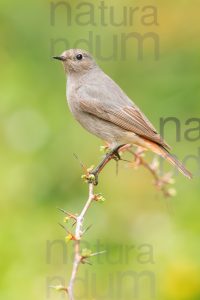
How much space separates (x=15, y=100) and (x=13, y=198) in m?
1.49

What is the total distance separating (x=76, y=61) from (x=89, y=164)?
1.17 m

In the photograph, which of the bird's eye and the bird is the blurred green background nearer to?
the bird

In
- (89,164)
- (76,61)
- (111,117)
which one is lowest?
(89,164)

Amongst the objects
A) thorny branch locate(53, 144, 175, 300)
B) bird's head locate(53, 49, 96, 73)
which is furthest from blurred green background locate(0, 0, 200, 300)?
bird's head locate(53, 49, 96, 73)

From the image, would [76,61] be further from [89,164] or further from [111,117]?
[89,164]

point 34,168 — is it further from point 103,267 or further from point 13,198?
point 103,267

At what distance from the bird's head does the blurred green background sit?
3.56ft

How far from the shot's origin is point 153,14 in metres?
9.15

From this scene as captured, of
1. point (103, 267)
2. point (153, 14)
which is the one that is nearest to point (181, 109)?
point (153, 14)

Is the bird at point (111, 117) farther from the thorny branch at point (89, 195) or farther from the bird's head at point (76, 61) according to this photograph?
the thorny branch at point (89, 195)

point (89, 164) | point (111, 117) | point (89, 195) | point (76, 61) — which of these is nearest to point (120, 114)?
point (111, 117)

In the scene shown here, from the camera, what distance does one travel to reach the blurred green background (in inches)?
255

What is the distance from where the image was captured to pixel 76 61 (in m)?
7.27

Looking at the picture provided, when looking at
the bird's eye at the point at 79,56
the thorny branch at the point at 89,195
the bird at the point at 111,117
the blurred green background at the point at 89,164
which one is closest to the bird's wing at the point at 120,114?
the bird at the point at 111,117
